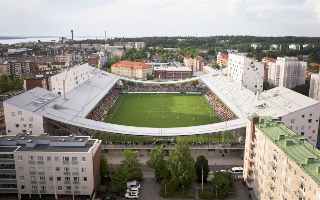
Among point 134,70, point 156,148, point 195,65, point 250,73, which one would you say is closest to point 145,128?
point 156,148

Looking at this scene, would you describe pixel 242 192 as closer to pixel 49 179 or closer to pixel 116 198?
pixel 116 198

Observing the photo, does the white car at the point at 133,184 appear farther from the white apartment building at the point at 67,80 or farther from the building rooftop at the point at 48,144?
the white apartment building at the point at 67,80

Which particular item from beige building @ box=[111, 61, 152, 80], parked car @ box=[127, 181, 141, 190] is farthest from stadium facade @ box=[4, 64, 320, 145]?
beige building @ box=[111, 61, 152, 80]

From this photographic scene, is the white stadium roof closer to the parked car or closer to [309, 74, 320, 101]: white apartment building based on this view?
the parked car

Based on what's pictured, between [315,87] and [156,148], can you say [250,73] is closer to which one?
[315,87]

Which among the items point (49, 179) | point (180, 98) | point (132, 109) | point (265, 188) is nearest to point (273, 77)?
point (180, 98)

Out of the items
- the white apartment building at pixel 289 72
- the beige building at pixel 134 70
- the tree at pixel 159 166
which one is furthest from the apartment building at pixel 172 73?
the tree at pixel 159 166
